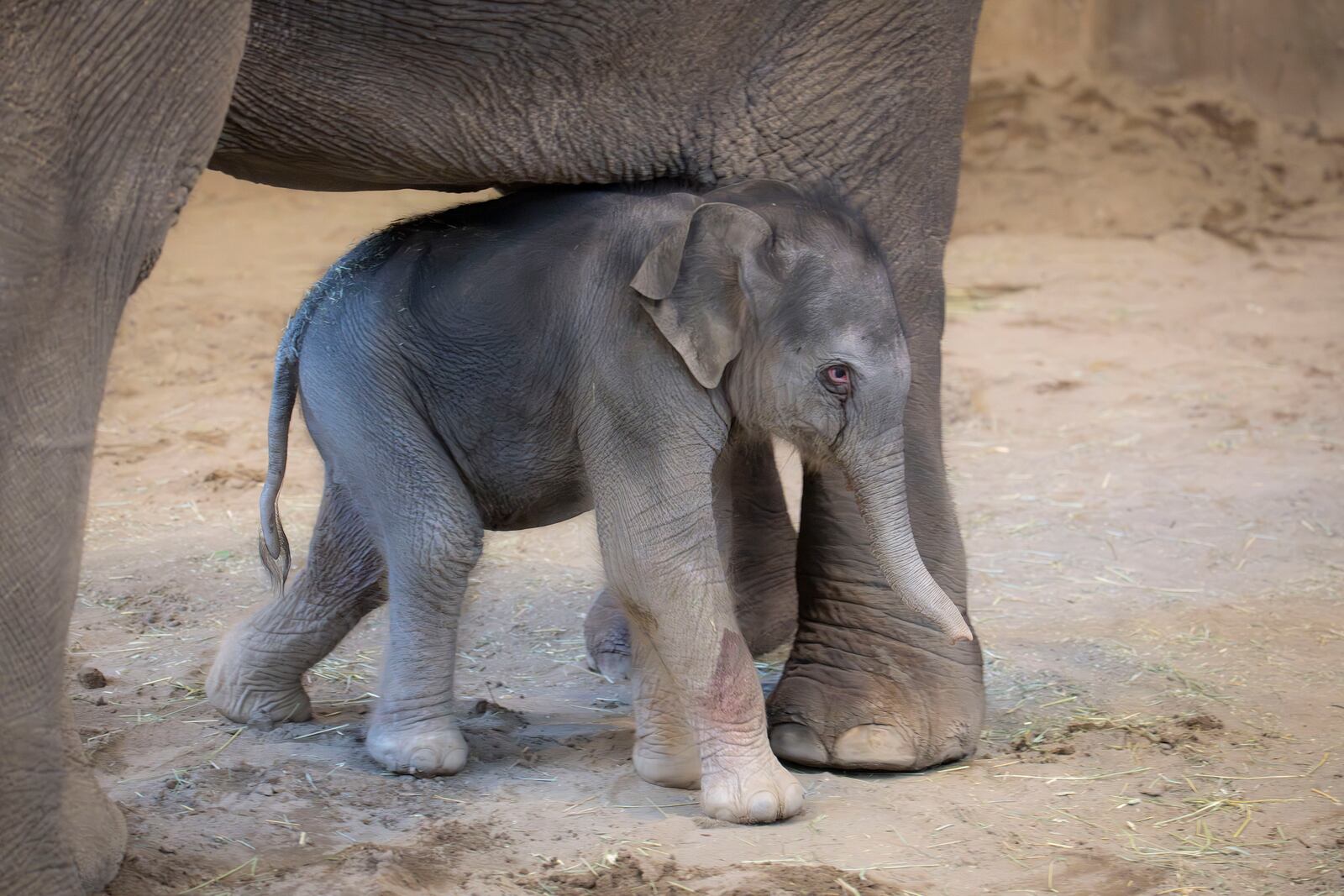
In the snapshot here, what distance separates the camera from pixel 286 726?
144 inches

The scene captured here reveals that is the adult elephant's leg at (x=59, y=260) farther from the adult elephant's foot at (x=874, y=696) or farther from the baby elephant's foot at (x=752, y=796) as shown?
the adult elephant's foot at (x=874, y=696)

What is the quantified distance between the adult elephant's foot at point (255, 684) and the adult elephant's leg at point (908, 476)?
107 centimetres

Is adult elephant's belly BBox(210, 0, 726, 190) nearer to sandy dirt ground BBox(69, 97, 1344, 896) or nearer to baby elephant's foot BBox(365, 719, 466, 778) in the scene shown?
baby elephant's foot BBox(365, 719, 466, 778)

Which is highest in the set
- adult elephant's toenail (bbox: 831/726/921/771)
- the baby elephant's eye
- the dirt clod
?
the baby elephant's eye

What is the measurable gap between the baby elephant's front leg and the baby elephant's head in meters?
0.26

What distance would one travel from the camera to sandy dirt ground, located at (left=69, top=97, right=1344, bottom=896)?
2957mm

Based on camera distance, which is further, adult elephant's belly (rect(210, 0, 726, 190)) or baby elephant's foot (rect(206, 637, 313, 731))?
baby elephant's foot (rect(206, 637, 313, 731))

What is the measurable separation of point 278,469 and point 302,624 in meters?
0.35

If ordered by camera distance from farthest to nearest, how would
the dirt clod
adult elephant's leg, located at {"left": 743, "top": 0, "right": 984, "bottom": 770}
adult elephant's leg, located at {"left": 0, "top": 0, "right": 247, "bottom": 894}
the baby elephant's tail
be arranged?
the dirt clod
the baby elephant's tail
adult elephant's leg, located at {"left": 743, "top": 0, "right": 984, "bottom": 770}
adult elephant's leg, located at {"left": 0, "top": 0, "right": 247, "bottom": 894}

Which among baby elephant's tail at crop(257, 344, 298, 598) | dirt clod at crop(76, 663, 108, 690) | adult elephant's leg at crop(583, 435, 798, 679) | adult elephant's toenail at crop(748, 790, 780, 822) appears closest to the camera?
adult elephant's toenail at crop(748, 790, 780, 822)

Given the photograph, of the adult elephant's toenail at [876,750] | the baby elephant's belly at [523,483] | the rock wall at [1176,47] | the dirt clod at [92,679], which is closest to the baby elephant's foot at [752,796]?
the adult elephant's toenail at [876,750]

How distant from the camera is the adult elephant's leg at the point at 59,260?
208 cm

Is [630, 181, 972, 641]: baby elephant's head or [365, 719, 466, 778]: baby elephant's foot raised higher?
[630, 181, 972, 641]: baby elephant's head

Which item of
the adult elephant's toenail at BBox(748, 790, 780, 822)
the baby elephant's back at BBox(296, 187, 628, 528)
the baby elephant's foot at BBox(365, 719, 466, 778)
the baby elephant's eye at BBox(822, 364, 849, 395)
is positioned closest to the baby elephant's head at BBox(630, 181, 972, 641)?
the baby elephant's eye at BBox(822, 364, 849, 395)
